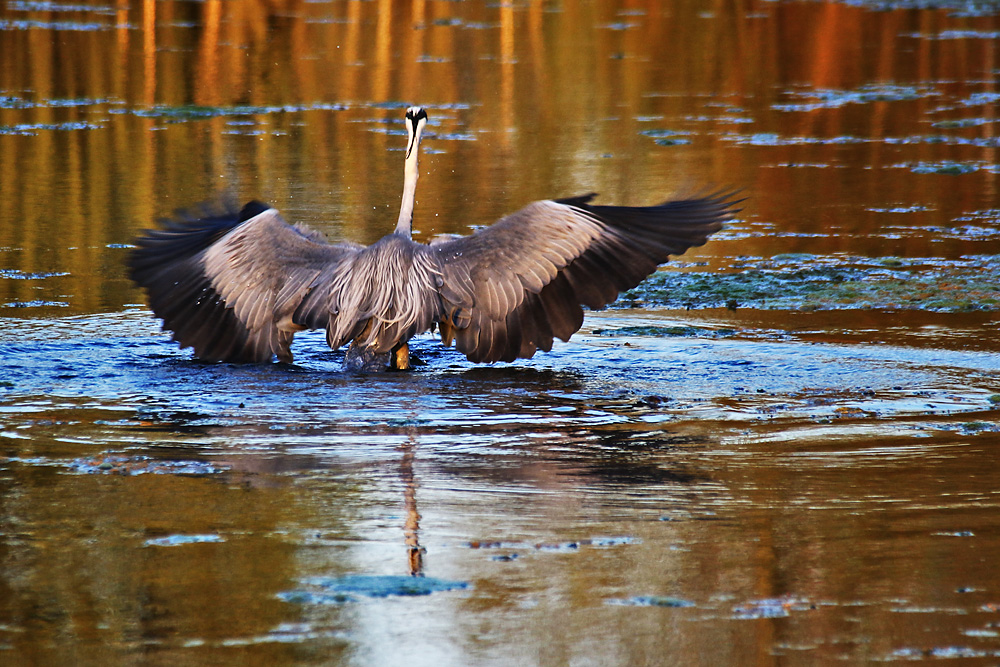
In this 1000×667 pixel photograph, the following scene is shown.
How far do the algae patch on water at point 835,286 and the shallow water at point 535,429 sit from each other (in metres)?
0.03

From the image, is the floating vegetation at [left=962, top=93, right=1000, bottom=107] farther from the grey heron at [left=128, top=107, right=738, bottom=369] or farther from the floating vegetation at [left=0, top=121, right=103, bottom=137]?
the grey heron at [left=128, top=107, right=738, bottom=369]

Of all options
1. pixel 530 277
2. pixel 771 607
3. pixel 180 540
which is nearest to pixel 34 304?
pixel 530 277

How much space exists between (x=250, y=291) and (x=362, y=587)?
12.5 feet

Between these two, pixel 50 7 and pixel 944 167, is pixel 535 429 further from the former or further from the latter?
pixel 50 7

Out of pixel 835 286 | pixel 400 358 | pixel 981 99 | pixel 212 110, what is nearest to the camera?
pixel 400 358

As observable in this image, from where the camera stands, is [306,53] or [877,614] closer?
[877,614]

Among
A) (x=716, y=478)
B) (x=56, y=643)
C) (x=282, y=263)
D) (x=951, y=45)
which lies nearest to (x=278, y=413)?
(x=282, y=263)

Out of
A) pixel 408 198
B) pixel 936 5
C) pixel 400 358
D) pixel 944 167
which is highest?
pixel 936 5

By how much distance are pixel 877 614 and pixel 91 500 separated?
2974 millimetres

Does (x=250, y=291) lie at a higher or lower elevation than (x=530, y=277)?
lower

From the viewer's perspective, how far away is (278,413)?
6.97m

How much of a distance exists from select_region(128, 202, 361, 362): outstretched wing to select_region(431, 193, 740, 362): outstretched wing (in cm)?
72

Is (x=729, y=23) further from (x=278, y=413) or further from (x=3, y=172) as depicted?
(x=278, y=413)

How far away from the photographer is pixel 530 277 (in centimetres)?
797
